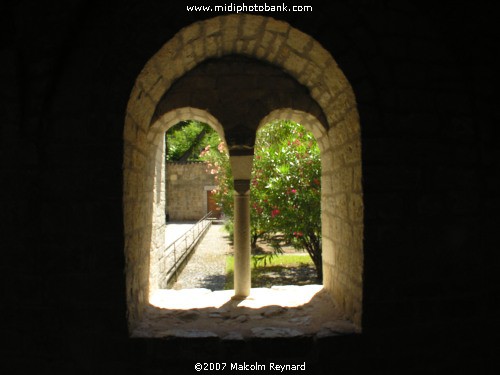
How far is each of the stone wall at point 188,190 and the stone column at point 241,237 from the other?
15.9 metres

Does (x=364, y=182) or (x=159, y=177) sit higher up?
(x=159, y=177)

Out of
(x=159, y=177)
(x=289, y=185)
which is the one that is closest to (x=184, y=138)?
(x=289, y=185)

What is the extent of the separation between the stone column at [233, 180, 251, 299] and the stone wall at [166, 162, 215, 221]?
15911mm

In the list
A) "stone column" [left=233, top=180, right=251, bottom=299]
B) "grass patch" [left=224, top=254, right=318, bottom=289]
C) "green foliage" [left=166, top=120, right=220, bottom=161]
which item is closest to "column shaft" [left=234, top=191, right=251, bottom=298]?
"stone column" [left=233, top=180, right=251, bottom=299]

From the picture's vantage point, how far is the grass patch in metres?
7.39

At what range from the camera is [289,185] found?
6.12 m

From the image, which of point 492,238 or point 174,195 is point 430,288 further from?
point 174,195

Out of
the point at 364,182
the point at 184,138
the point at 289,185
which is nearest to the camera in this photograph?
the point at 364,182

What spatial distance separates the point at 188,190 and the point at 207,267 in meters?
10.4

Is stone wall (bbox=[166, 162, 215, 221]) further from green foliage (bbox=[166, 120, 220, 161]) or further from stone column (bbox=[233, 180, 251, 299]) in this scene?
stone column (bbox=[233, 180, 251, 299])

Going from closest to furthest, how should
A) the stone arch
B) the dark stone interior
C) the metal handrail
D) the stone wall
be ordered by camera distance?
the dark stone interior → the stone arch → the metal handrail → the stone wall

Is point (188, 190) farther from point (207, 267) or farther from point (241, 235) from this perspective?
point (241, 235)

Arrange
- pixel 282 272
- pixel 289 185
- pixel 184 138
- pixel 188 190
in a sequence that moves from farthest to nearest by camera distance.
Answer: pixel 184 138 → pixel 188 190 → pixel 282 272 → pixel 289 185

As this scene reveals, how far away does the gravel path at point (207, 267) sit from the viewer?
7754 millimetres
